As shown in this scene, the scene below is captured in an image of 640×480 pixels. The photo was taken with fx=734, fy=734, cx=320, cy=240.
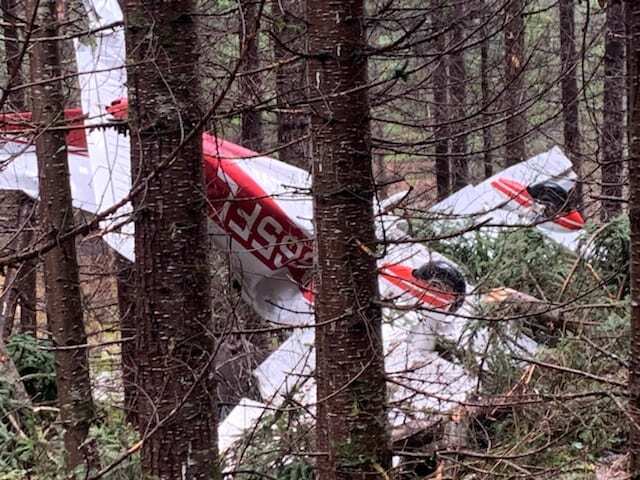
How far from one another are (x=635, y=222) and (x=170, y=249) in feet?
6.49

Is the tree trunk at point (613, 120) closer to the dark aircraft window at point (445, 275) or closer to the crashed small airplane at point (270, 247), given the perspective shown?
the dark aircraft window at point (445, 275)

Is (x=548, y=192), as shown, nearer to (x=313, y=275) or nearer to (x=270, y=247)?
(x=270, y=247)

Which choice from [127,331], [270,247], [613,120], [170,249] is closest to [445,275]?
[270,247]

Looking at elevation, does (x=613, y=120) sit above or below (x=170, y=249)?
below

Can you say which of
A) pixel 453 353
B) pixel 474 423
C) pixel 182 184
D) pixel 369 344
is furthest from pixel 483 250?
pixel 182 184

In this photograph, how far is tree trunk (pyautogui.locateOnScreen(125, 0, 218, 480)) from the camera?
283 centimetres

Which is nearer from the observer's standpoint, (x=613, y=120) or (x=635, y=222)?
(x=635, y=222)

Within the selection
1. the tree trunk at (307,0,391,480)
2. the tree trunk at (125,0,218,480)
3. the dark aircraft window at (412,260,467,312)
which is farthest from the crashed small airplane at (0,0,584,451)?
the tree trunk at (125,0,218,480)

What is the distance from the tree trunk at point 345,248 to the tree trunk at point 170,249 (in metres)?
0.63

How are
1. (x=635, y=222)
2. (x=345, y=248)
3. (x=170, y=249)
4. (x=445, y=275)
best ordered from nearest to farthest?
(x=170, y=249) → (x=635, y=222) → (x=345, y=248) → (x=445, y=275)

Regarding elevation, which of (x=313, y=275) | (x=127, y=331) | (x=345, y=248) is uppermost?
(x=345, y=248)

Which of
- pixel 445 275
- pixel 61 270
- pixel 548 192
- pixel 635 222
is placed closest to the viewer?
pixel 635 222

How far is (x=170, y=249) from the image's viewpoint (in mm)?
2900

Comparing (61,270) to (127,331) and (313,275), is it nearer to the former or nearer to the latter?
(127,331)
